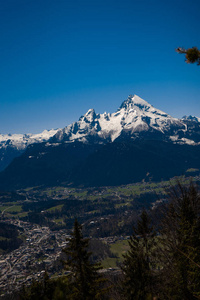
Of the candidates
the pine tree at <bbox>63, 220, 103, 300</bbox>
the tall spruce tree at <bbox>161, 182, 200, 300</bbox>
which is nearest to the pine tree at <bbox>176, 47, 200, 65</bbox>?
the tall spruce tree at <bbox>161, 182, 200, 300</bbox>

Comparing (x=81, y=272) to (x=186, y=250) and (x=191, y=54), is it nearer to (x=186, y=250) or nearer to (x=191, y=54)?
(x=186, y=250)

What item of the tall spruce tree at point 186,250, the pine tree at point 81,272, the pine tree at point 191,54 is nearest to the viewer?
the pine tree at point 191,54

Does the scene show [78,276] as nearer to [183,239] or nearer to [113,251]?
[183,239]

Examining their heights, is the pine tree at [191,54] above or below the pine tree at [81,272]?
above

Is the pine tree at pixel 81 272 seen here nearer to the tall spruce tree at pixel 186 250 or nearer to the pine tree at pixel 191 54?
the tall spruce tree at pixel 186 250

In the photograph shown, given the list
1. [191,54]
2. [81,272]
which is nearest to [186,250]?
[81,272]

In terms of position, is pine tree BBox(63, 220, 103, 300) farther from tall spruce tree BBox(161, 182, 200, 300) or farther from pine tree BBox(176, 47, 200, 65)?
pine tree BBox(176, 47, 200, 65)

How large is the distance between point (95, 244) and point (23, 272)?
60.2 m

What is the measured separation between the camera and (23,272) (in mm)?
137125

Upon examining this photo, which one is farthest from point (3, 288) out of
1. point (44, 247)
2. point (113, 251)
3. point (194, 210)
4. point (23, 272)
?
point (194, 210)

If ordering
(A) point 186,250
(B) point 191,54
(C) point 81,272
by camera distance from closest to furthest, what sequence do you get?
(B) point 191,54 → (C) point 81,272 → (A) point 186,250

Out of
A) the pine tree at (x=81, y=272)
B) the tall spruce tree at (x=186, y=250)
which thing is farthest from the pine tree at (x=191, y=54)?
the pine tree at (x=81, y=272)

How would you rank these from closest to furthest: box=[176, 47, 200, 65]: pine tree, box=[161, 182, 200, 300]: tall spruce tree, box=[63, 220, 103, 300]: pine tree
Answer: box=[176, 47, 200, 65]: pine tree < box=[161, 182, 200, 300]: tall spruce tree < box=[63, 220, 103, 300]: pine tree

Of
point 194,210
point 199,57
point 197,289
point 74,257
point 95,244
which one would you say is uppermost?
point 199,57
